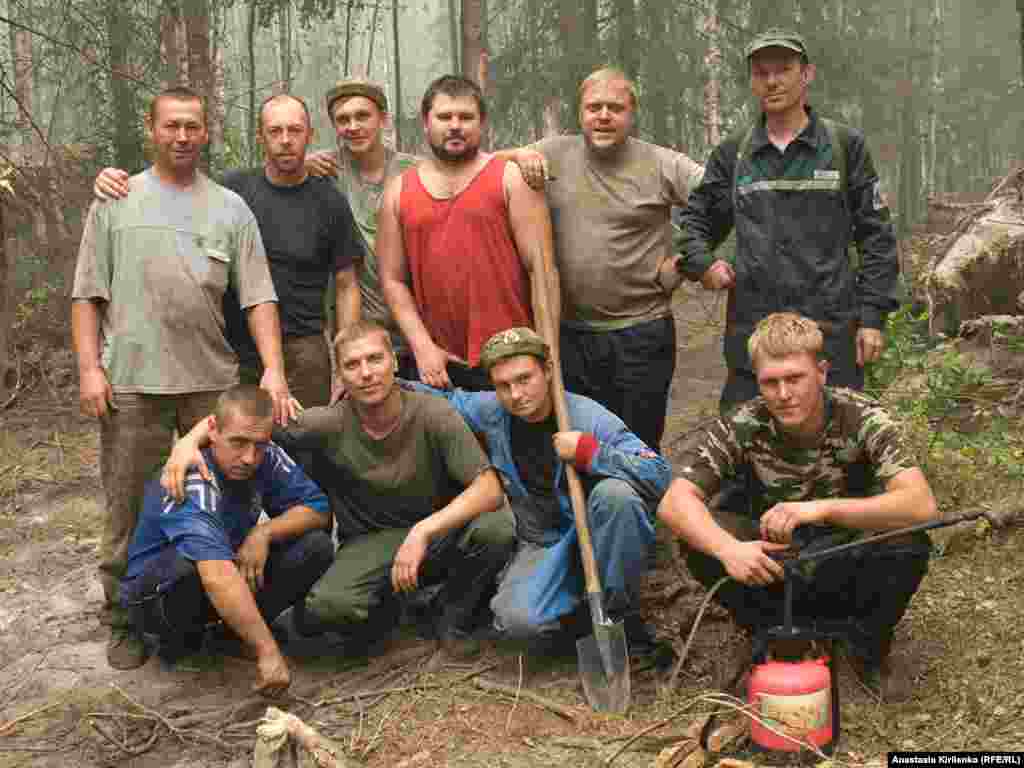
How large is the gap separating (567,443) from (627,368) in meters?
0.90

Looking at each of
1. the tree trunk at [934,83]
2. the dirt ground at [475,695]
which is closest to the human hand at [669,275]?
the dirt ground at [475,695]

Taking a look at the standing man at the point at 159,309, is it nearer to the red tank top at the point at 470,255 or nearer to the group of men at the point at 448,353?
the group of men at the point at 448,353

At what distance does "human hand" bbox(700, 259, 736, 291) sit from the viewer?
15.1ft

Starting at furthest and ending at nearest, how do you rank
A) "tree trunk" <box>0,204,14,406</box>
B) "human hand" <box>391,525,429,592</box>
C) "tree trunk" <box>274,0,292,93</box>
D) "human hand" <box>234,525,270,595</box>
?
1. "tree trunk" <box>274,0,292,93</box>
2. "tree trunk" <box>0,204,14,406</box>
3. "human hand" <box>234,525,270,595</box>
4. "human hand" <box>391,525,429,592</box>

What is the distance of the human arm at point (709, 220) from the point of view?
4629 millimetres

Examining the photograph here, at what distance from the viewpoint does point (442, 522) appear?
4273 millimetres

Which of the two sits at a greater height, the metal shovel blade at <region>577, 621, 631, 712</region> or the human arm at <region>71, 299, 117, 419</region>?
the human arm at <region>71, 299, 117, 419</region>

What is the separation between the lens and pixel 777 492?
3.95 m

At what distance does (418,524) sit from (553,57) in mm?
11252

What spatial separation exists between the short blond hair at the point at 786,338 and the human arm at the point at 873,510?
508 millimetres

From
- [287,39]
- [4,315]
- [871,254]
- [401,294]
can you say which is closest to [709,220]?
[871,254]

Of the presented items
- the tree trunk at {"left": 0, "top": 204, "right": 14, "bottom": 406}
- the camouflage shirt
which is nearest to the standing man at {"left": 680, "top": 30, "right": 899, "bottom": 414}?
the camouflage shirt

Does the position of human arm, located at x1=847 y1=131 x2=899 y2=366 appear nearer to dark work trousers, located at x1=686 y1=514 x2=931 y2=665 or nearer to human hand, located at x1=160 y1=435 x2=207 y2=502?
dark work trousers, located at x1=686 y1=514 x2=931 y2=665

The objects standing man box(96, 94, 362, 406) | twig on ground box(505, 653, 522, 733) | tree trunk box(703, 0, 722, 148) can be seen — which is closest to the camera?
twig on ground box(505, 653, 522, 733)
